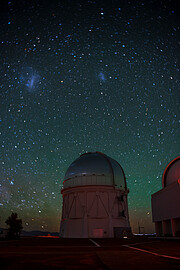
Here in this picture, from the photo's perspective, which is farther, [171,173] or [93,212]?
[93,212]

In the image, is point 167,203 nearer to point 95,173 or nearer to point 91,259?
point 95,173

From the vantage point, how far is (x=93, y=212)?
27047 mm

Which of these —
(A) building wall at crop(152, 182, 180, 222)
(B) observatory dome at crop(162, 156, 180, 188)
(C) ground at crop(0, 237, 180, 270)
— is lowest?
(C) ground at crop(0, 237, 180, 270)

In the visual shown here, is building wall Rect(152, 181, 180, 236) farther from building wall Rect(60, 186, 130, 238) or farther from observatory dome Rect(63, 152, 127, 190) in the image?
observatory dome Rect(63, 152, 127, 190)

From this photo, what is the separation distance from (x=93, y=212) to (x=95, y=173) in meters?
5.22

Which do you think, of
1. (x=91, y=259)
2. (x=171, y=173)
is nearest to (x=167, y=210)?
(x=171, y=173)

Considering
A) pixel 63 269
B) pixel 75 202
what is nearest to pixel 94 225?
pixel 75 202

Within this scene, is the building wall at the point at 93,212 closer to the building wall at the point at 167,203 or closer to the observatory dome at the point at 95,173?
the observatory dome at the point at 95,173

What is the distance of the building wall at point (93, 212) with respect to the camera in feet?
86.5

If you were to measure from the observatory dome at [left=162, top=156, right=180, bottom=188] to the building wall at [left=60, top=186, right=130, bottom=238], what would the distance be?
263 inches

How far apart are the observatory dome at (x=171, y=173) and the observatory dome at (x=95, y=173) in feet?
22.8

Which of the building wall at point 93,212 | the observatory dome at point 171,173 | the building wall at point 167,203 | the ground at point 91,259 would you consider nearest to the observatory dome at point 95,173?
the building wall at point 93,212

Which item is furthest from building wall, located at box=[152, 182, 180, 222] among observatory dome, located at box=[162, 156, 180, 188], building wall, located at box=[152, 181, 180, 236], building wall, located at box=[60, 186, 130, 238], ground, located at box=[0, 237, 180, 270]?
ground, located at box=[0, 237, 180, 270]

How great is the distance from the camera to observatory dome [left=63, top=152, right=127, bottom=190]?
28.8m
